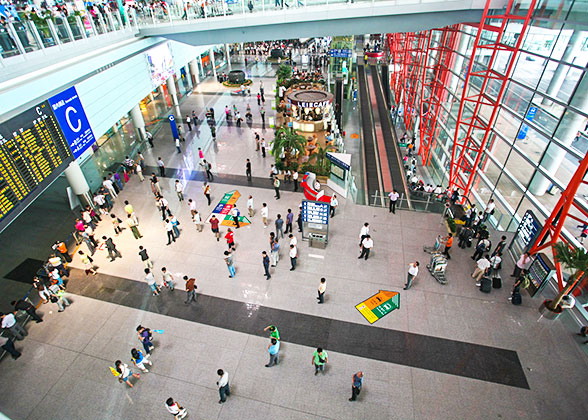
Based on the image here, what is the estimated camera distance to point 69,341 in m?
9.46

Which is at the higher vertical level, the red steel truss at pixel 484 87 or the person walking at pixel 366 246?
the red steel truss at pixel 484 87

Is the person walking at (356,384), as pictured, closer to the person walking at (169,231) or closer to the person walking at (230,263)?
the person walking at (230,263)

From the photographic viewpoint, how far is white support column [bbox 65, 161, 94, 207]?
46.3 ft

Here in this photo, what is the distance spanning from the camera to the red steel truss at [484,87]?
12.5m

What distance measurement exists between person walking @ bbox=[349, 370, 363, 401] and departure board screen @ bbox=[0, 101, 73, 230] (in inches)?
390

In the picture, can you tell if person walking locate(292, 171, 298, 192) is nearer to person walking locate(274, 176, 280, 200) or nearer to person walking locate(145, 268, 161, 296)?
person walking locate(274, 176, 280, 200)

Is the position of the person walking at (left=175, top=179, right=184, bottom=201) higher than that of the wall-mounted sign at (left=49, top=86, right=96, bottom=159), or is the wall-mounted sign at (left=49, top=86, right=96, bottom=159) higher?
the wall-mounted sign at (left=49, top=86, right=96, bottom=159)

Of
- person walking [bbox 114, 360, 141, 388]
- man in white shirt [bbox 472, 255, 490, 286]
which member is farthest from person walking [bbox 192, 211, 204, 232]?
man in white shirt [bbox 472, 255, 490, 286]

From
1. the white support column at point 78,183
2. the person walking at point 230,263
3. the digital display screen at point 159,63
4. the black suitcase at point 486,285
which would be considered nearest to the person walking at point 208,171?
the white support column at point 78,183

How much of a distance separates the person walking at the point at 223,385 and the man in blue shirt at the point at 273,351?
1.21 metres

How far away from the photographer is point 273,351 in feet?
26.6

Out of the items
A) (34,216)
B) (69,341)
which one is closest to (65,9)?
(34,216)

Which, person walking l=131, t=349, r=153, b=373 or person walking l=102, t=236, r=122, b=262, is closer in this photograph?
person walking l=131, t=349, r=153, b=373

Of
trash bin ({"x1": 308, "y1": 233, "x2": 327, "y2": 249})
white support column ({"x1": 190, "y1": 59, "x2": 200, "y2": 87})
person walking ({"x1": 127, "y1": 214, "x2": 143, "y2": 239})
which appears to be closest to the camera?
trash bin ({"x1": 308, "y1": 233, "x2": 327, "y2": 249})
